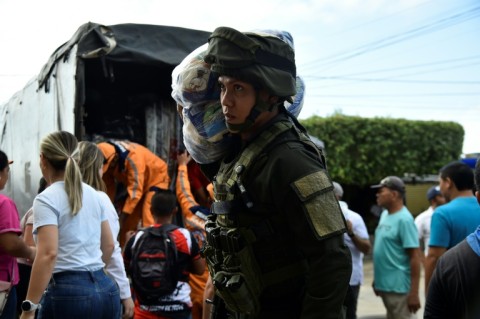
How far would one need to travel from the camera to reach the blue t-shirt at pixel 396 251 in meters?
6.04

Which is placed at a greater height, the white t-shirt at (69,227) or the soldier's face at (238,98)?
the soldier's face at (238,98)

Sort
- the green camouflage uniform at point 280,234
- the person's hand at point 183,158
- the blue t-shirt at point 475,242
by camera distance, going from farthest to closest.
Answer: the person's hand at point 183,158, the blue t-shirt at point 475,242, the green camouflage uniform at point 280,234

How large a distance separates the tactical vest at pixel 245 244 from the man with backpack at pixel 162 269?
2.11m

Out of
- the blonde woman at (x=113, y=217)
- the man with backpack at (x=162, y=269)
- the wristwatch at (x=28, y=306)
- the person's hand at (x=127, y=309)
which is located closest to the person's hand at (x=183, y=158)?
the man with backpack at (x=162, y=269)

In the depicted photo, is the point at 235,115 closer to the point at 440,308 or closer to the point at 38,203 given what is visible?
the point at 440,308

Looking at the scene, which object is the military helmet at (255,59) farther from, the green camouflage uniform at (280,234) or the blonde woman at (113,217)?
the blonde woman at (113,217)

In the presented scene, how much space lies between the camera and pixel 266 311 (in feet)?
6.61

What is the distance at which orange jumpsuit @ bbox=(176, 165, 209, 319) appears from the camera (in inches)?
207

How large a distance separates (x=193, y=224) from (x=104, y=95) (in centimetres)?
229

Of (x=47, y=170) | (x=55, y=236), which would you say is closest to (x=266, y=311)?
(x=55, y=236)

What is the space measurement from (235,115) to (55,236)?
A: 1592 millimetres

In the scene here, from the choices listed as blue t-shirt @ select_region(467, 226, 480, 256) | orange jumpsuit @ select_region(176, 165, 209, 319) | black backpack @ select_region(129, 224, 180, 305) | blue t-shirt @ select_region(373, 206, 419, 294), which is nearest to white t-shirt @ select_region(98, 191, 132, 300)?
black backpack @ select_region(129, 224, 180, 305)

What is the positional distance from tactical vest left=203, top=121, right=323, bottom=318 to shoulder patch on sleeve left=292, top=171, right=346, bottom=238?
159 millimetres

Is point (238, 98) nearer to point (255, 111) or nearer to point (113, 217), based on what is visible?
point (255, 111)
